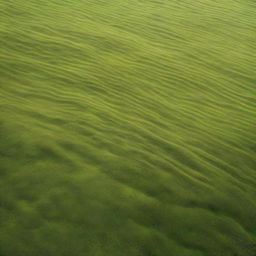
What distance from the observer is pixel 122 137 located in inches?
121

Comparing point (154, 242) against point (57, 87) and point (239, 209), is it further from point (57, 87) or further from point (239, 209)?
point (57, 87)

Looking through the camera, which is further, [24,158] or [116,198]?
[24,158]

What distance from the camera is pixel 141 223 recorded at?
7.30 ft

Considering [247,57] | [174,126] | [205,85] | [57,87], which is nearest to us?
[174,126]

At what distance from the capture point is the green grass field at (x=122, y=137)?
7.07ft

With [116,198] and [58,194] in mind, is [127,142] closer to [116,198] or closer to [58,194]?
[116,198]

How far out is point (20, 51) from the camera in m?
4.39

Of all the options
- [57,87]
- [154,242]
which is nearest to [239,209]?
[154,242]

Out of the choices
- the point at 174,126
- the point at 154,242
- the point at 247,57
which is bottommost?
the point at 154,242

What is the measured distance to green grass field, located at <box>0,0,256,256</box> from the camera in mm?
2156

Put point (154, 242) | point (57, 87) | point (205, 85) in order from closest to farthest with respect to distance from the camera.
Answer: point (154, 242), point (57, 87), point (205, 85)

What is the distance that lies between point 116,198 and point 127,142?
2.49 ft

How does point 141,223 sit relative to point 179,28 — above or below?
below

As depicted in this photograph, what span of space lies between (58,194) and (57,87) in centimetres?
176
